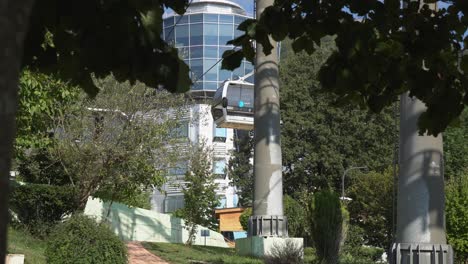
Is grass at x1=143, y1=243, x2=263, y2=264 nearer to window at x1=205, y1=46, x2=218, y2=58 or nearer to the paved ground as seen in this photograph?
the paved ground

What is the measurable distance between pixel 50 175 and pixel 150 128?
20.8 feet

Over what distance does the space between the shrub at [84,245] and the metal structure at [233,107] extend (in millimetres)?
11322

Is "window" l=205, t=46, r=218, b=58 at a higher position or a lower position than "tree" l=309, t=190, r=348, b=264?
higher

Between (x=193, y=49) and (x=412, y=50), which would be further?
(x=193, y=49)

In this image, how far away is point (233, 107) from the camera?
24.4 metres

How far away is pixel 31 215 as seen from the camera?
21.0 meters

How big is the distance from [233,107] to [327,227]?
8549 mm

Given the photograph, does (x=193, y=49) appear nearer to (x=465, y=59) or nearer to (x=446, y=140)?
(x=446, y=140)

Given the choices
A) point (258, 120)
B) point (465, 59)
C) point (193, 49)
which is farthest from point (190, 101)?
point (193, 49)

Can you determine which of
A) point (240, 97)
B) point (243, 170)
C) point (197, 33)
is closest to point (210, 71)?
point (197, 33)

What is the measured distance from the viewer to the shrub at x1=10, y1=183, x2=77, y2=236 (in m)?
20.7

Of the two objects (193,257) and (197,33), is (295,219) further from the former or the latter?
(197,33)

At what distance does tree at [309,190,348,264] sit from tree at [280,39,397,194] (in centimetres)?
2870

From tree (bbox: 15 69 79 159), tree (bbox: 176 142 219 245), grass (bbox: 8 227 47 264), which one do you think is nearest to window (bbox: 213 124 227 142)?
tree (bbox: 176 142 219 245)
